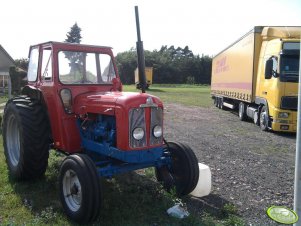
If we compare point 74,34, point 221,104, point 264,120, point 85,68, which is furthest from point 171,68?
point 85,68

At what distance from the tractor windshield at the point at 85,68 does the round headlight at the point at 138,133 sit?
1617mm

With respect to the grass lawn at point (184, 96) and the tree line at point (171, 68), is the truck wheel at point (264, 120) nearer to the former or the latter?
the grass lawn at point (184, 96)

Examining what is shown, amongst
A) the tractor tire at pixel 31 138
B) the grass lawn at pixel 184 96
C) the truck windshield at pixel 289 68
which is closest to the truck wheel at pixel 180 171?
the tractor tire at pixel 31 138

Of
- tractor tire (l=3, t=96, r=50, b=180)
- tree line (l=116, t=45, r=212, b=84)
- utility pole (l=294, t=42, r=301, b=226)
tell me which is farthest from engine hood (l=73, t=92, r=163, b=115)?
tree line (l=116, t=45, r=212, b=84)

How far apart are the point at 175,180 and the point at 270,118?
296 inches

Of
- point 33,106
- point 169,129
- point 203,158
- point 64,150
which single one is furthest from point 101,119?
point 169,129

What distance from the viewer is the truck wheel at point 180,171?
5082mm

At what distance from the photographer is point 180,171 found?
17.6 feet

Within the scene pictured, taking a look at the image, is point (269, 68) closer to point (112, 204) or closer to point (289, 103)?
point (289, 103)

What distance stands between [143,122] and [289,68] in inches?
317

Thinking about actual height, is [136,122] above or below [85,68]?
below

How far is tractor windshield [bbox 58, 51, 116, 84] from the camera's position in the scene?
5.65 m

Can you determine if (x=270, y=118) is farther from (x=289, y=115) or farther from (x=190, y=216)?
(x=190, y=216)

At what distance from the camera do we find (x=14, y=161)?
6172 millimetres
